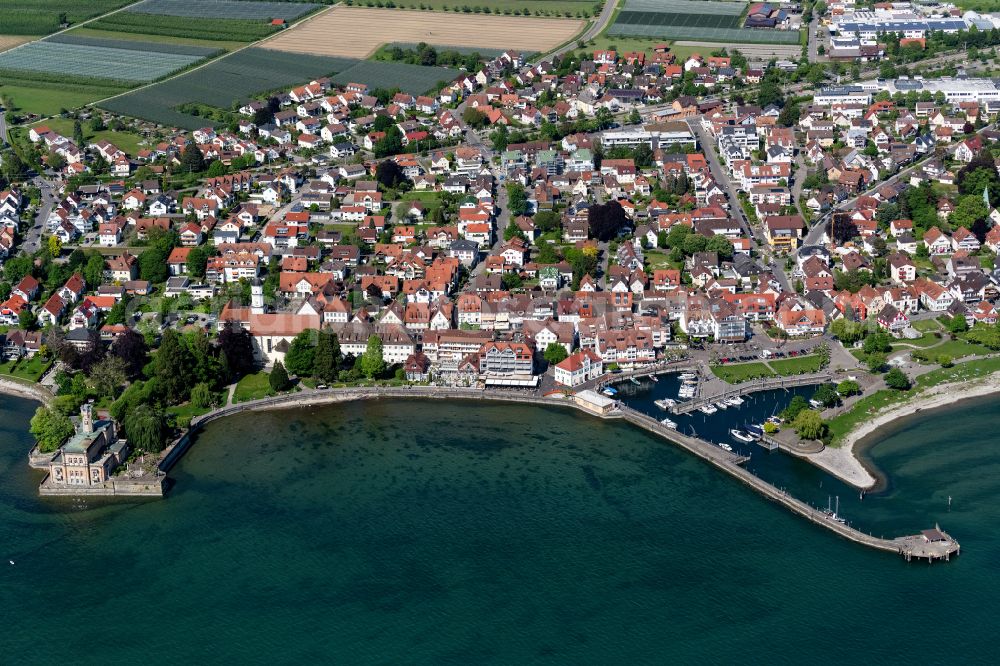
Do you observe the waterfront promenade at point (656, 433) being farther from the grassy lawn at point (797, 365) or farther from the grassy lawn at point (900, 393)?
the grassy lawn at point (797, 365)

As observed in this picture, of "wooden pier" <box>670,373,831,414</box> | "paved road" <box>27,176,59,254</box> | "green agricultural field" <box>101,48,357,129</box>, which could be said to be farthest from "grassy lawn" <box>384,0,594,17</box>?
"wooden pier" <box>670,373,831,414</box>

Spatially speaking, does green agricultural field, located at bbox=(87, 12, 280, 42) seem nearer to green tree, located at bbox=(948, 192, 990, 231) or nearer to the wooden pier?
green tree, located at bbox=(948, 192, 990, 231)

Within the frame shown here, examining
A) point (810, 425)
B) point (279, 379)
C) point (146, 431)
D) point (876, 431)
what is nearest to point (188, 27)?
point (279, 379)

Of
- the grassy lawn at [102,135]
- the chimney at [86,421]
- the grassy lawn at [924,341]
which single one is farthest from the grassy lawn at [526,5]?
the chimney at [86,421]

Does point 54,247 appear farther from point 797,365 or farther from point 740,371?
point 797,365

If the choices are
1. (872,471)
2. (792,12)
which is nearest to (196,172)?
(872,471)
